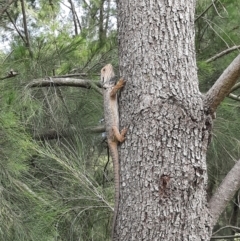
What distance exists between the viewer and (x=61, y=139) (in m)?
3.05

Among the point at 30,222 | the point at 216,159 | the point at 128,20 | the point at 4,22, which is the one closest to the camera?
the point at 128,20

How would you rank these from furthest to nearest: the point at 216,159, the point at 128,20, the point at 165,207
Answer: the point at 216,159 → the point at 128,20 → the point at 165,207

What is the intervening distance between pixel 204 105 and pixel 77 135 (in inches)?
53.6

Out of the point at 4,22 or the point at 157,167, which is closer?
the point at 157,167

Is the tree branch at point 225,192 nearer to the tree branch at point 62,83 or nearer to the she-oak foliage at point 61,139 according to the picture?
the she-oak foliage at point 61,139

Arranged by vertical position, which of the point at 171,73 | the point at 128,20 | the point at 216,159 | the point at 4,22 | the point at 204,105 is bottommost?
the point at 216,159

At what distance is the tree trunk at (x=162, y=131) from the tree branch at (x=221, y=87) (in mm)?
25

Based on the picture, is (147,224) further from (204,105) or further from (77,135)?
(77,135)

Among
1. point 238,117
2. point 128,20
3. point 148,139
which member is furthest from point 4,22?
point 148,139

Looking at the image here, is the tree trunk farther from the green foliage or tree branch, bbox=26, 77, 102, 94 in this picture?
the green foliage

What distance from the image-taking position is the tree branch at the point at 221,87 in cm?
179

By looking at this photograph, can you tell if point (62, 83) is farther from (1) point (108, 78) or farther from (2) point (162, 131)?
(2) point (162, 131)

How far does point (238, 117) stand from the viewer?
339cm

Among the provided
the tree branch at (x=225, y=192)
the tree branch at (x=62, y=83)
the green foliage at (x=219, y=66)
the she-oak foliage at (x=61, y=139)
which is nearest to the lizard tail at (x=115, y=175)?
the she-oak foliage at (x=61, y=139)
